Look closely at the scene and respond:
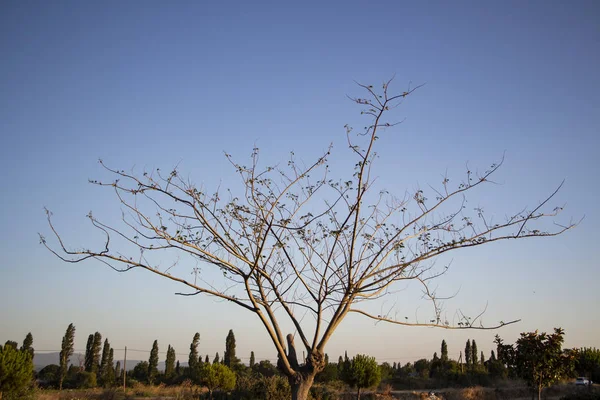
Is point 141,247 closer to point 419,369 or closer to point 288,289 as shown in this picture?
point 288,289

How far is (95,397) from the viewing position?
23578 millimetres

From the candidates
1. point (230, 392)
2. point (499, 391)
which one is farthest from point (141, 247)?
point (499, 391)

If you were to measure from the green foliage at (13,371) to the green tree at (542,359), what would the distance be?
673 inches

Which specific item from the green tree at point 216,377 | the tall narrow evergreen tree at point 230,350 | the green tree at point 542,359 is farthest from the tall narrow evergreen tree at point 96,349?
the green tree at point 542,359

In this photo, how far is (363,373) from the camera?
21969 millimetres

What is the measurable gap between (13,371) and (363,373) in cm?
1377

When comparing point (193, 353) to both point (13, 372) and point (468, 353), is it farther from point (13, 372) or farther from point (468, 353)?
point (13, 372)

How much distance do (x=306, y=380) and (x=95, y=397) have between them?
870 inches

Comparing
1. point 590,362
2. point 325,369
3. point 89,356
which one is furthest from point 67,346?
point 590,362

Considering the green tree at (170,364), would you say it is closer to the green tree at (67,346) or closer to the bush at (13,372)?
the green tree at (67,346)

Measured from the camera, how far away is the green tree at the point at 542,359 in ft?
56.3

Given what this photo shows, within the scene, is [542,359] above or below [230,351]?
above

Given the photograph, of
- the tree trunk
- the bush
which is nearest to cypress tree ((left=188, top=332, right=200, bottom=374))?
the bush

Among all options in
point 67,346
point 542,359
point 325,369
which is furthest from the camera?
point 67,346
